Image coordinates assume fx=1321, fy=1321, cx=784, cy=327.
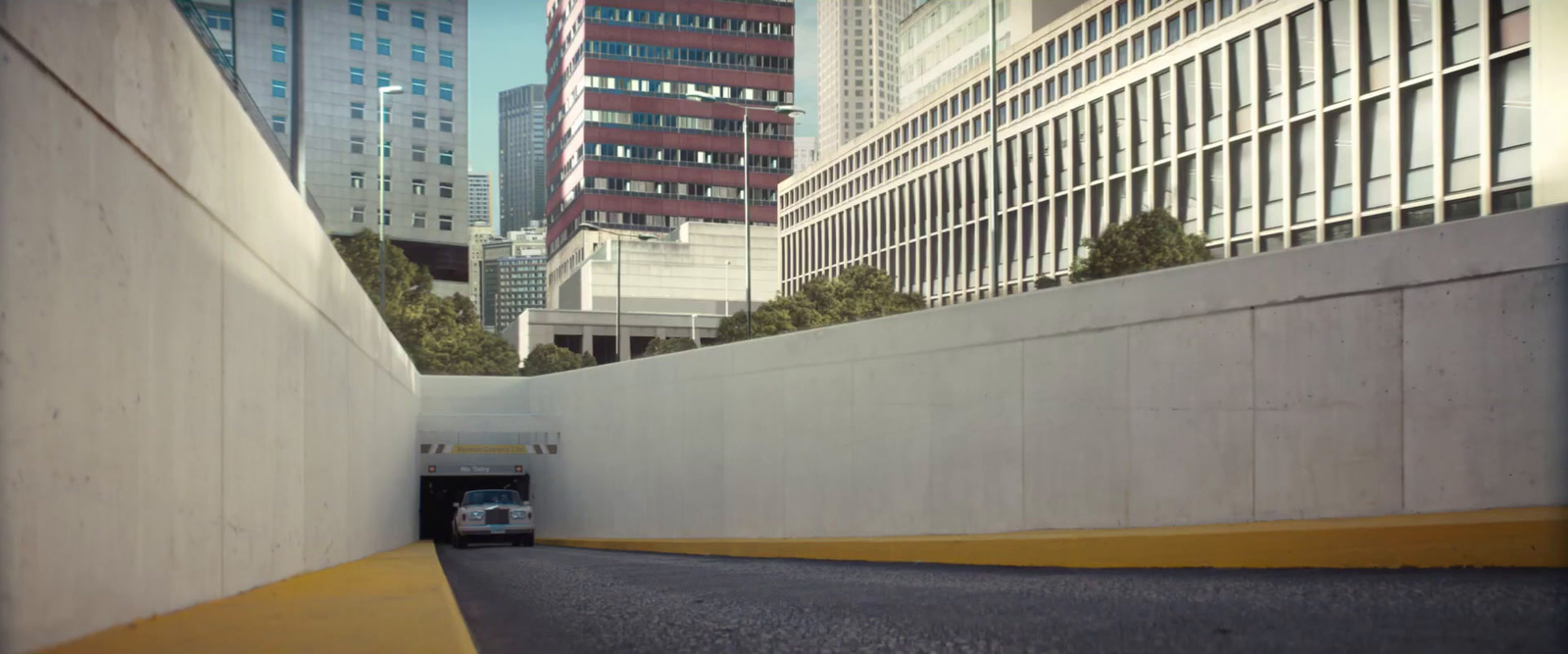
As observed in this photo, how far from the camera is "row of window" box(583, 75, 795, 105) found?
564ft

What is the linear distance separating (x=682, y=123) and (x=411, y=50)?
5721 cm

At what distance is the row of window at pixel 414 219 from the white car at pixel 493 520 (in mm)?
87961

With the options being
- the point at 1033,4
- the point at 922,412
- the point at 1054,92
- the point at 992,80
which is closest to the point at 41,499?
the point at 922,412

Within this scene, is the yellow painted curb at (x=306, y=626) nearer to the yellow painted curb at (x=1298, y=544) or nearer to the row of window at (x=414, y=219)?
the yellow painted curb at (x=1298, y=544)

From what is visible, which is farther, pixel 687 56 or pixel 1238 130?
pixel 687 56

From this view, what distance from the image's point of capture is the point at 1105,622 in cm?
795

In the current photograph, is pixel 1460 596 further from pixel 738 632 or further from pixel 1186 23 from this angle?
pixel 1186 23

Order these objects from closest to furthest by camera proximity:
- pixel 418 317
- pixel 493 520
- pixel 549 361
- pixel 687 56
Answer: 1. pixel 493 520
2. pixel 418 317
3. pixel 549 361
4. pixel 687 56

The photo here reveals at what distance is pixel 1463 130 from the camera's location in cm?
5484

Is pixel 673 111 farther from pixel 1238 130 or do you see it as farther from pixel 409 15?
pixel 1238 130

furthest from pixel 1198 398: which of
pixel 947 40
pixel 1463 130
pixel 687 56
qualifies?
pixel 687 56

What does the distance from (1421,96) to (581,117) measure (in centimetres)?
12906

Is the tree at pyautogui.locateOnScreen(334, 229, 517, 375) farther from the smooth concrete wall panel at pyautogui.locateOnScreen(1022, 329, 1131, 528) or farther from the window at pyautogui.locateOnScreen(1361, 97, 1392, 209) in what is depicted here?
the smooth concrete wall panel at pyautogui.locateOnScreen(1022, 329, 1131, 528)

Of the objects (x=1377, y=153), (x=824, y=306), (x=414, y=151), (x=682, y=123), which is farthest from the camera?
(x=682, y=123)
